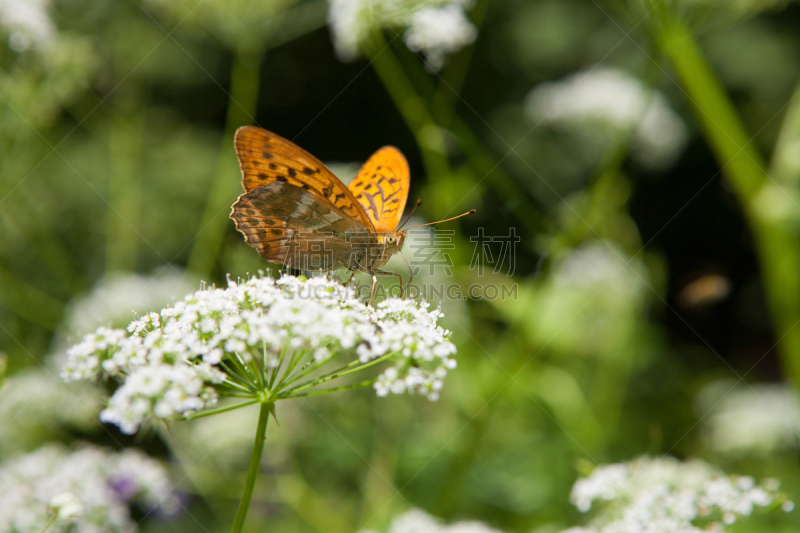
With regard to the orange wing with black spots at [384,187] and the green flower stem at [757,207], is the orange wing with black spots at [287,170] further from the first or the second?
the green flower stem at [757,207]

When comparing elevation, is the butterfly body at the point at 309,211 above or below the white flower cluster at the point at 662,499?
above

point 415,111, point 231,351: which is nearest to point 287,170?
point 415,111

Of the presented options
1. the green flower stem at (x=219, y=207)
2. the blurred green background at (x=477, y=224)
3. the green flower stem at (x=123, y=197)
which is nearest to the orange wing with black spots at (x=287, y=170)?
the blurred green background at (x=477, y=224)

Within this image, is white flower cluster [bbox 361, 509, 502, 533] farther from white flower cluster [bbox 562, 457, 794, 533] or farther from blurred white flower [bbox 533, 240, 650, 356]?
blurred white flower [bbox 533, 240, 650, 356]

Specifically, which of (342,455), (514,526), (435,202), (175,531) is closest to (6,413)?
(175,531)

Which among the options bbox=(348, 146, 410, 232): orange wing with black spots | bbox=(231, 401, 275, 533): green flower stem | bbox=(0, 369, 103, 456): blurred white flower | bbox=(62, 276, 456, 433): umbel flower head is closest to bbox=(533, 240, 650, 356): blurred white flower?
bbox=(348, 146, 410, 232): orange wing with black spots

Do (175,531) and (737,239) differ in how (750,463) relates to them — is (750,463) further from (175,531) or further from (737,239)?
(175,531)
